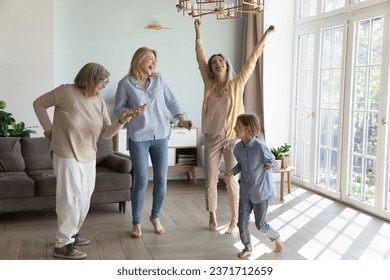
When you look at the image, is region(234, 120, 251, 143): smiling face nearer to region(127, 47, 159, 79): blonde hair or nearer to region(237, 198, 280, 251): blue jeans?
region(237, 198, 280, 251): blue jeans

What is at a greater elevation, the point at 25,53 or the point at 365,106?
the point at 25,53

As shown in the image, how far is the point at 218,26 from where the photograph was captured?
289 inches

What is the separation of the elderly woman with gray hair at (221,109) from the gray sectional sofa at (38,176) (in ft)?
3.41

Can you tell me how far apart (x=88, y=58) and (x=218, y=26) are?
71.4 inches

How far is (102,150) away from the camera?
225 inches

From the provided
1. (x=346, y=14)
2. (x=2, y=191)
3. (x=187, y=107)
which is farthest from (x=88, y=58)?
(x=346, y=14)

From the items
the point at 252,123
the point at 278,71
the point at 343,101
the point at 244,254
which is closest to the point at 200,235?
the point at 244,254

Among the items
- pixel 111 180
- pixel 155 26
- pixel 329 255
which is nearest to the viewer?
pixel 329 255

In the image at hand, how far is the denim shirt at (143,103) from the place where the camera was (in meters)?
4.21

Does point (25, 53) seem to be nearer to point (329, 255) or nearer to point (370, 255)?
point (329, 255)

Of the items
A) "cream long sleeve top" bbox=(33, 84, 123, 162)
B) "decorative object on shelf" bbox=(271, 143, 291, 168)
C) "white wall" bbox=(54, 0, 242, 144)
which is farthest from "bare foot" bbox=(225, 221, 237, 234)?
"white wall" bbox=(54, 0, 242, 144)

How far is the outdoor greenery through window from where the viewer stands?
5.20 meters

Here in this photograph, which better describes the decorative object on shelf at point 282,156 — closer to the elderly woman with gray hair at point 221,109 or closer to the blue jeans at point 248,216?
the elderly woman with gray hair at point 221,109

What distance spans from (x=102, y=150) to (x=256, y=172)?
242 cm
